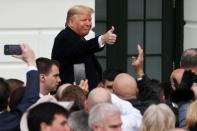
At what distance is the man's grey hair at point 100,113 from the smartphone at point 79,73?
2.51 m

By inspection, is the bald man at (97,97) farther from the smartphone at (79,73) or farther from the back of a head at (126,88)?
the smartphone at (79,73)

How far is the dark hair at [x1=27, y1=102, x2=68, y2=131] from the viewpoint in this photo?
6441 mm

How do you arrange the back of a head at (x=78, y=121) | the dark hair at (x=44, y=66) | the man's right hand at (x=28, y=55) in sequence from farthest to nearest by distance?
the dark hair at (x=44, y=66), the man's right hand at (x=28, y=55), the back of a head at (x=78, y=121)

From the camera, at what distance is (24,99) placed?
759 centimetres

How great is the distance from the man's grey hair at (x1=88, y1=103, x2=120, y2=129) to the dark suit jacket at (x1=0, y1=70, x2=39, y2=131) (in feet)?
1.93

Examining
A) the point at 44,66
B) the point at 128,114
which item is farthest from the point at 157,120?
the point at 44,66

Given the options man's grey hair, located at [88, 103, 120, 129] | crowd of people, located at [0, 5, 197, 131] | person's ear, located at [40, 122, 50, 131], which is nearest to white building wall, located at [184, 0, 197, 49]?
crowd of people, located at [0, 5, 197, 131]

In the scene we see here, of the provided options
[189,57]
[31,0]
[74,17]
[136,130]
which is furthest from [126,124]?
[31,0]

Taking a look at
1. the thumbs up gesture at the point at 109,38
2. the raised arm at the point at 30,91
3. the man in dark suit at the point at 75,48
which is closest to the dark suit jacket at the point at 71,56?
the man in dark suit at the point at 75,48

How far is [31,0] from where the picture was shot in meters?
11.8

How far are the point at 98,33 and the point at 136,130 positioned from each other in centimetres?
482

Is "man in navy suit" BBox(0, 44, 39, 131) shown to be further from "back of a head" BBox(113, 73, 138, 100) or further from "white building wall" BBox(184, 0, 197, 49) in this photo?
"white building wall" BBox(184, 0, 197, 49)

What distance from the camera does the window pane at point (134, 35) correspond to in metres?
12.8

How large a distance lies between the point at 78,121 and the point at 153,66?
5.74 metres
